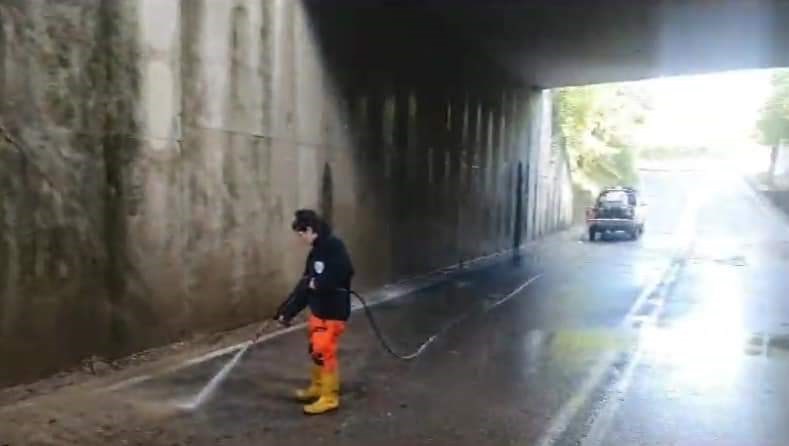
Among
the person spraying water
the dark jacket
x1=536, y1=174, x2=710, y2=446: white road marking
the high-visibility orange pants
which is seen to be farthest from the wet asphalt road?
the dark jacket

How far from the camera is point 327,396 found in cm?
709

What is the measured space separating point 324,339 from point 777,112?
49.7m

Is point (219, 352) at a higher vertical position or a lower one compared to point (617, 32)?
lower

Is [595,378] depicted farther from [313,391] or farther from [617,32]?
[617,32]

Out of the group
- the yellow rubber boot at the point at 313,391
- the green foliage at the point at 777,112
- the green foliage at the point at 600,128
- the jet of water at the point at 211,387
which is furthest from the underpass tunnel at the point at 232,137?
the green foliage at the point at 777,112

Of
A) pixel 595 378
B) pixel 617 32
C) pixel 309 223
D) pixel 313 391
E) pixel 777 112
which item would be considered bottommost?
pixel 595 378

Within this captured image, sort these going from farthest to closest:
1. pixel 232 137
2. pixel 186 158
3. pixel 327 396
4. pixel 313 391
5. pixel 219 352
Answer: pixel 232 137, pixel 186 158, pixel 219 352, pixel 313 391, pixel 327 396

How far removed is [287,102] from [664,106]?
86.0 meters

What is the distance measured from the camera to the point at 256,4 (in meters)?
11.0

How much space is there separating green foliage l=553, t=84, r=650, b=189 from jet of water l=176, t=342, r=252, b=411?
28336 millimetres

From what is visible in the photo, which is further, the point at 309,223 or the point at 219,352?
the point at 219,352

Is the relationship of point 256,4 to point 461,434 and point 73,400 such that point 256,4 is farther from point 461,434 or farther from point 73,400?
point 461,434

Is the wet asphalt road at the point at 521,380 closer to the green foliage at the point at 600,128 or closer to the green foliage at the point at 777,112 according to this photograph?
the green foliage at the point at 600,128

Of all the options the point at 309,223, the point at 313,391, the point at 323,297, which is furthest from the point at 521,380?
the point at 309,223
